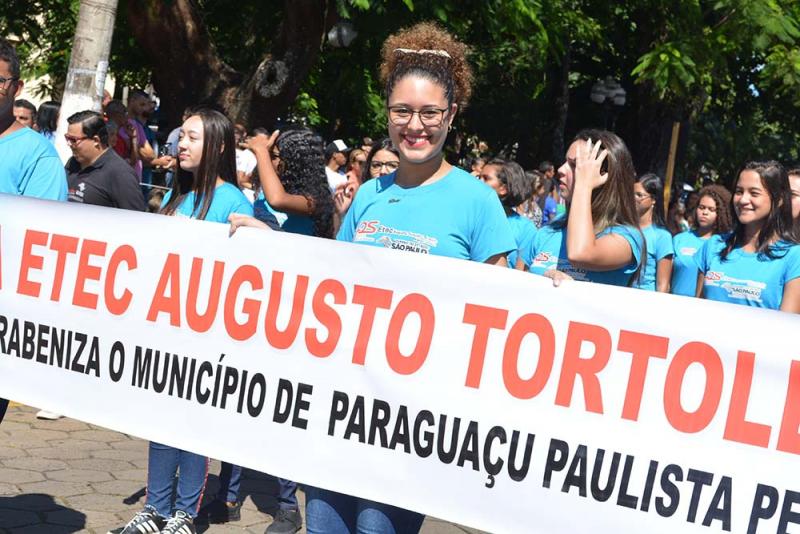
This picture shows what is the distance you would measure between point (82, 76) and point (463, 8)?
533 centimetres

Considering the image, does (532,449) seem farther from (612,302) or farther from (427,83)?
(427,83)

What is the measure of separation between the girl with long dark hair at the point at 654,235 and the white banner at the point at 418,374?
217cm

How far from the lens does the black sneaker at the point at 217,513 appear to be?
5.60 metres

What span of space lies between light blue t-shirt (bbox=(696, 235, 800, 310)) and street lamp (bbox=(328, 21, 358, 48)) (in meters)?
8.76

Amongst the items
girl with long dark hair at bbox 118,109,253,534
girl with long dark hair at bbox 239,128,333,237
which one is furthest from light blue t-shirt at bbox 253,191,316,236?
girl with long dark hair at bbox 118,109,253,534

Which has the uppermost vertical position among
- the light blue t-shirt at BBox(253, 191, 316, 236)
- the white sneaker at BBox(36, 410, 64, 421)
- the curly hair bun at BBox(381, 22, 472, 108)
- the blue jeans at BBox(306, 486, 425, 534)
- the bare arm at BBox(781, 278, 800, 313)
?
the curly hair bun at BBox(381, 22, 472, 108)

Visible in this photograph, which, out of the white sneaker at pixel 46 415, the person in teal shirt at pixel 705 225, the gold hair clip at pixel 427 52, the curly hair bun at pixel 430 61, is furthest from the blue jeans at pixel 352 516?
the person in teal shirt at pixel 705 225

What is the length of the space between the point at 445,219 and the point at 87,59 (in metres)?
5.97

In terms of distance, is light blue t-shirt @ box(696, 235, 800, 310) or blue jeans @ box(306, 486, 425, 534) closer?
blue jeans @ box(306, 486, 425, 534)

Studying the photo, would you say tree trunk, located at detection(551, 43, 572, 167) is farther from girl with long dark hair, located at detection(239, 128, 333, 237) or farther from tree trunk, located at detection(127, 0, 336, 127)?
girl with long dark hair, located at detection(239, 128, 333, 237)

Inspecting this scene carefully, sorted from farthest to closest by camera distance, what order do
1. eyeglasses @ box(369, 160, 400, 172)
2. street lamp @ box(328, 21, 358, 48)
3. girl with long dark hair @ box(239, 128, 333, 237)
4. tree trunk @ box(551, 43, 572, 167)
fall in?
tree trunk @ box(551, 43, 572, 167) < street lamp @ box(328, 21, 358, 48) < eyeglasses @ box(369, 160, 400, 172) < girl with long dark hair @ box(239, 128, 333, 237)

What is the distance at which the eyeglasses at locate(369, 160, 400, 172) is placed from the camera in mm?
6705

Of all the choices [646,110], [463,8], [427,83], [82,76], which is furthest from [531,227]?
[646,110]

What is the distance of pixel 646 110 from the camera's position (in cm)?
2686
